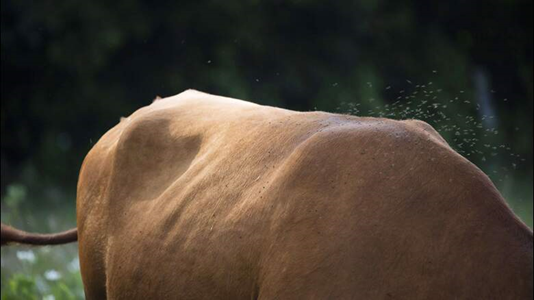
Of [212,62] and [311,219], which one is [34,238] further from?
[212,62]

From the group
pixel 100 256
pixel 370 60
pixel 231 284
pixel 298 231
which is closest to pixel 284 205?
pixel 298 231

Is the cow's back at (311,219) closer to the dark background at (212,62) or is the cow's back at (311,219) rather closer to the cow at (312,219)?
the cow at (312,219)

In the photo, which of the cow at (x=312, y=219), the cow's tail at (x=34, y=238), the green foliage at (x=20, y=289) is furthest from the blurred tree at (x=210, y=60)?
the cow at (x=312, y=219)

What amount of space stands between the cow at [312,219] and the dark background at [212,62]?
26.3 feet

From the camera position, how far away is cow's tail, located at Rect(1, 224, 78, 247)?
13.5 ft

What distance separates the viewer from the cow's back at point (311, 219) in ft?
7.04

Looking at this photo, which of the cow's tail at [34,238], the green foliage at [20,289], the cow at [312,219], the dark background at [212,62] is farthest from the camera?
the dark background at [212,62]

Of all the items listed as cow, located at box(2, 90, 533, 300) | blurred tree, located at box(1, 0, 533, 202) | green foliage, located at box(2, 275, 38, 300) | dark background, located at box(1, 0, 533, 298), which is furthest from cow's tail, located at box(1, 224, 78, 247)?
blurred tree, located at box(1, 0, 533, 202)

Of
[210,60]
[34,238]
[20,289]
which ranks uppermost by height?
[34,238]

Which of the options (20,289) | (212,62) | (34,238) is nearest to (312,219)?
(34,238)

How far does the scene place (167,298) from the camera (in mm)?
2814

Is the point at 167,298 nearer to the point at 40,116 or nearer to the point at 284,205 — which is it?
the point at 284,205

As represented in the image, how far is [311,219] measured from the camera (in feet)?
7.70

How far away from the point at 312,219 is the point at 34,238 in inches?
87.6
